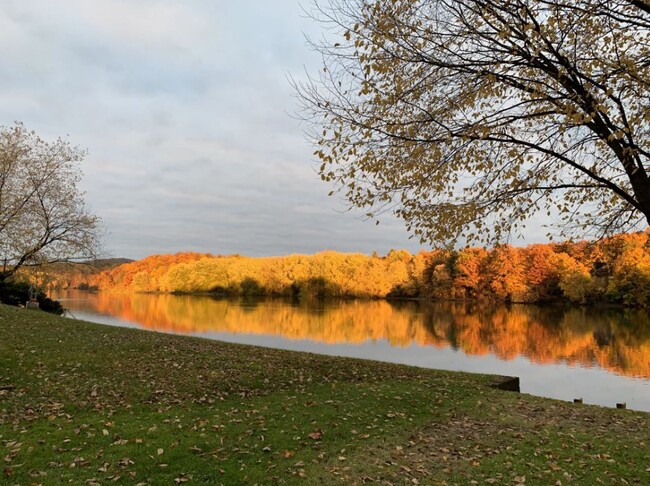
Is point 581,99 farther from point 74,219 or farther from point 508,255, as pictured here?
point 508,255

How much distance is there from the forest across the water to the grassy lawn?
37.7 meters

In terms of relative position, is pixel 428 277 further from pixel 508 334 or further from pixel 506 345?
pixel 506 345

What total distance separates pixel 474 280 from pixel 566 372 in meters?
59.1

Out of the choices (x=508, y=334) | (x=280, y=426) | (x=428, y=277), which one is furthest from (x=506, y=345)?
(x=428, y=277)

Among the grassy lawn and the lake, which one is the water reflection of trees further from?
the grassy lawn

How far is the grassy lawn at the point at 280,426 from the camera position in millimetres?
5844

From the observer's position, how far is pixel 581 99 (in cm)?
549

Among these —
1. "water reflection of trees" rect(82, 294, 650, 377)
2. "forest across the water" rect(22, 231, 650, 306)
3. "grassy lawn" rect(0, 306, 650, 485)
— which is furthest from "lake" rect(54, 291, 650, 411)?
"forest across the water" rect(22, 231, 650, 306)

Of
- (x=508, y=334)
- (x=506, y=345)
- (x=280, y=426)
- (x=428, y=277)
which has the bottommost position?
(x=506, y=345)

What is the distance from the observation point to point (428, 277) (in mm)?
89062

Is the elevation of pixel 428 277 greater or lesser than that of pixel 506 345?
greater

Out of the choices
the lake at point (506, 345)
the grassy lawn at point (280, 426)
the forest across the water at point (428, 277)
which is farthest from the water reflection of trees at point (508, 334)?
the grassy lawn at point (280, 426)

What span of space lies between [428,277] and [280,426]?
276ft

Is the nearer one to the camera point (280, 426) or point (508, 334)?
point (280, 426)
